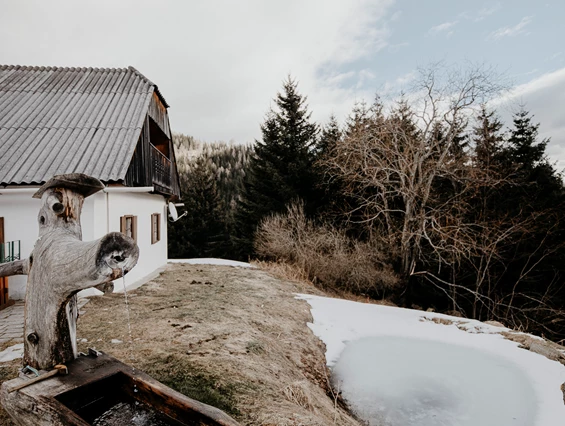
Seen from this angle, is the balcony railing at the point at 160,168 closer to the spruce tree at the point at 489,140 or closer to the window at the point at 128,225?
the window at the point at 128,225

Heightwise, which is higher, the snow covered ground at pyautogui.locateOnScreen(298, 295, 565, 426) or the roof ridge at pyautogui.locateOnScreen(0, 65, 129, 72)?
the roof ridge at pyautogui.locateOnScreen(0, 65, 129, 72)

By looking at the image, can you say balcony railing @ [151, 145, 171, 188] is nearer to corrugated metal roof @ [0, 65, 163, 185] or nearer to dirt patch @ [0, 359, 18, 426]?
corrugated metal roof @ [0, 65, 163, 185]

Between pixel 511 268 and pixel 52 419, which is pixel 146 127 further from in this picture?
pixel 511 268

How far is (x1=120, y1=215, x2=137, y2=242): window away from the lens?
8.42m

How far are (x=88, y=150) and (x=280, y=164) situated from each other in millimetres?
13475

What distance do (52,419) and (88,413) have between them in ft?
1.64

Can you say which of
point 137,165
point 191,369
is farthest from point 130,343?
point 137,165

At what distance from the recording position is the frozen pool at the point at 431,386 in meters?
4.10

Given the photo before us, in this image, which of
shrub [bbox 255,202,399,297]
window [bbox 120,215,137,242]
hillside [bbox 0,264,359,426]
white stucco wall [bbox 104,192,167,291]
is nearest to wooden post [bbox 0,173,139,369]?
hillside [bbox 0,264,359,426]

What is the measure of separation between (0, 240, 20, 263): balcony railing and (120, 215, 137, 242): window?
216 centimetres

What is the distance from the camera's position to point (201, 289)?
8.55m

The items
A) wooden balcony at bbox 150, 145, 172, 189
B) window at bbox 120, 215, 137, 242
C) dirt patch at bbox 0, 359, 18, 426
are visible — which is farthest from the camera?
wooden balcony at bbox 150, 145, 172, 189

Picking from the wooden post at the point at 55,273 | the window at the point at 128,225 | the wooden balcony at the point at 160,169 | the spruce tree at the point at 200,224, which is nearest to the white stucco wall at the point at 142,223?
the window at the point at 128,225

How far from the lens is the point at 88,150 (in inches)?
315
